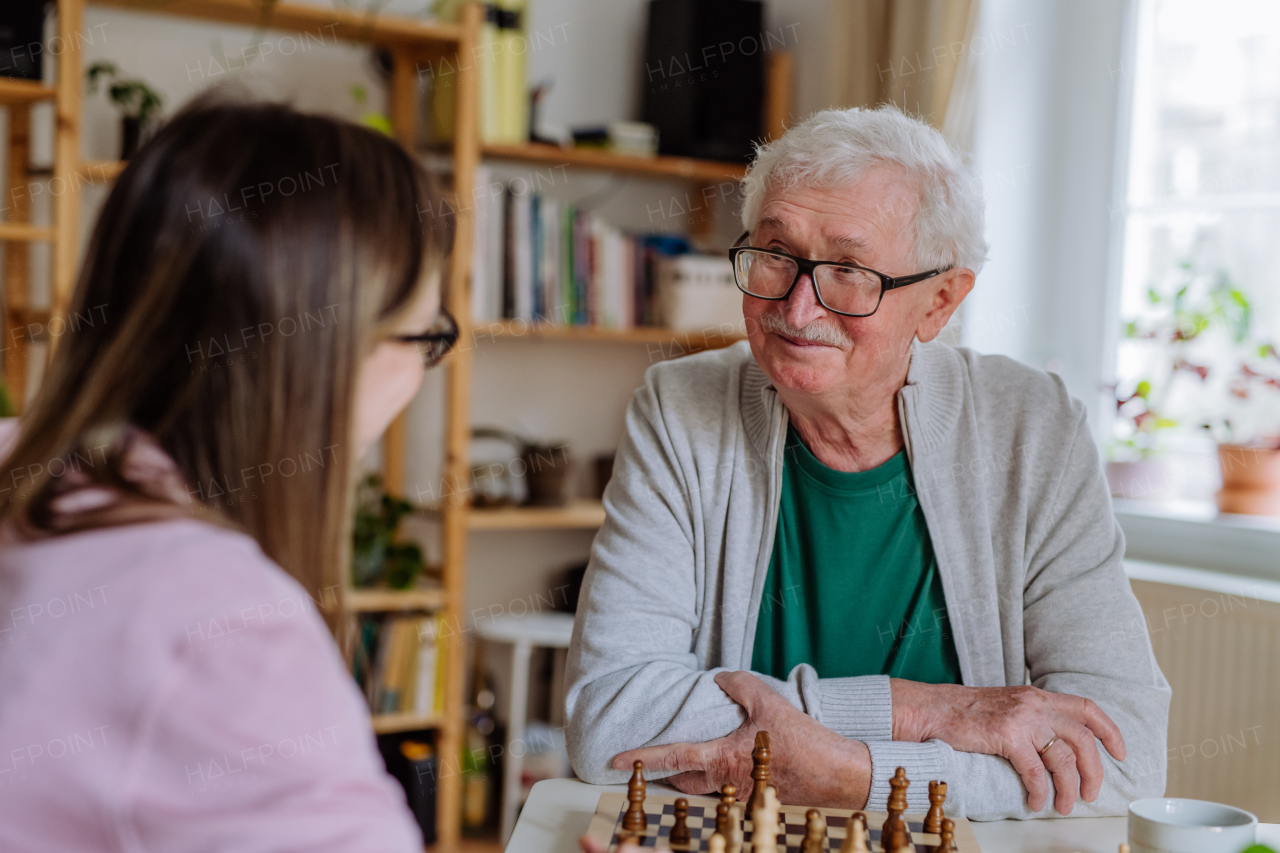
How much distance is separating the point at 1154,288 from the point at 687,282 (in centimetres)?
108

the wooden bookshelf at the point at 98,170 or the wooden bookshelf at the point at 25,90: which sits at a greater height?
the wooden bookshelf at the point at 25,90

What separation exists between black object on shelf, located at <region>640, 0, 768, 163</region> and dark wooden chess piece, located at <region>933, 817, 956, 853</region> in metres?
2.18

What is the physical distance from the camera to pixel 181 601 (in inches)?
24.1

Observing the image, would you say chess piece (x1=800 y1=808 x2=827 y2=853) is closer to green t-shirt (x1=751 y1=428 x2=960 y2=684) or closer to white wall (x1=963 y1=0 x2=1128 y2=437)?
green t-shirt (x1=751 y1=428 x2=960 y2=684)

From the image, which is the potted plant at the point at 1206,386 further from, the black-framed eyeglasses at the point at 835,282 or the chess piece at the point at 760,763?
the chess piece at the point at 760,763

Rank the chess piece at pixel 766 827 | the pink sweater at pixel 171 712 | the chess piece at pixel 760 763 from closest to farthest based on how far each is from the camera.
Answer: the pink sweater at pixel 171 712 → the chess piece at pixel 766 827 → the chess piece at pixel 760 763

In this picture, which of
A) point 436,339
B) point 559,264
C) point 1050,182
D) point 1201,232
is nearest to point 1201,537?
point 1201,232

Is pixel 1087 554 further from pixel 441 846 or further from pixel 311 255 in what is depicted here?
pixel 441 846

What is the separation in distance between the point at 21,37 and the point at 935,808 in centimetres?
218

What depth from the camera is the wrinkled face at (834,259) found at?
135 cm

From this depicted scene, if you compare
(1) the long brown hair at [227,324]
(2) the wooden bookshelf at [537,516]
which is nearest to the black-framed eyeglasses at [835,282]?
(1) the long brown hair at [227,324]

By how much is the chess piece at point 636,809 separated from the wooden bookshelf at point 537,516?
1.57 meters

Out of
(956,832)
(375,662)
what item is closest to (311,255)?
(956,832)

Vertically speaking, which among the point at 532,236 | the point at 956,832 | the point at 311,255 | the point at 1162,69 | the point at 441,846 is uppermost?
the point at 1162,69
